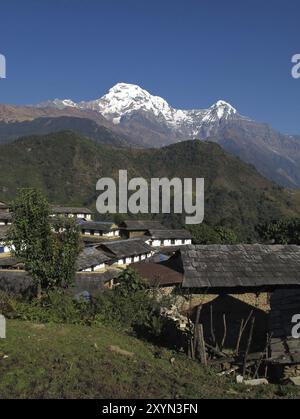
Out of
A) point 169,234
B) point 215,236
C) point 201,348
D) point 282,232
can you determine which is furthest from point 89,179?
point 201,348

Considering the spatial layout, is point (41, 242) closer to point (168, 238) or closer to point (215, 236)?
point (215, 236)

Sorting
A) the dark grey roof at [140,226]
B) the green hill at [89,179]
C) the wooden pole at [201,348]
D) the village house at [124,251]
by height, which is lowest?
the village house at [124,251]

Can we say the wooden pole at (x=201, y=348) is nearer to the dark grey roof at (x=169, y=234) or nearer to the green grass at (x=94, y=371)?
the green grass at (x=94, y=371)

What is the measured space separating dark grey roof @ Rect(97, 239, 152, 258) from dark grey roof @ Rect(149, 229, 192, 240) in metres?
18.2

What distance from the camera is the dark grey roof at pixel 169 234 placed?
268 feet

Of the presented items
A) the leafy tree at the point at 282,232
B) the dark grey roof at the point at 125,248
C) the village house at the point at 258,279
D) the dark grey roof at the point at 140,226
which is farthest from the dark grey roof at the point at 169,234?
the village house at the point at 258,279

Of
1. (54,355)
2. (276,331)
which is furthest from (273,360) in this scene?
(54,355)

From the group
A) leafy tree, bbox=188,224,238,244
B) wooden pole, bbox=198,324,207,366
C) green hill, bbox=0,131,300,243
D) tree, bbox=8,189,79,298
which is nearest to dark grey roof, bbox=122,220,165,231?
leafy tree, bbox=188,224,238,244

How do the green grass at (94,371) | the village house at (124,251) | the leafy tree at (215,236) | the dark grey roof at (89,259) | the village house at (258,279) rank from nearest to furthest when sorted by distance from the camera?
the green grass at (94,371) < the village house at (258,279) < the dark grey roof at (89,259) < the village house at (124,251) < the leafy tree at (215,236)

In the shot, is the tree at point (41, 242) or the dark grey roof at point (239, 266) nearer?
the dark grey roof at point (239, 266)

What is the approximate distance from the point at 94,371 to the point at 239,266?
27.8ft

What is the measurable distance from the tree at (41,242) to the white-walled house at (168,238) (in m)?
59.2

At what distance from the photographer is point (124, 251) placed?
58031 mm

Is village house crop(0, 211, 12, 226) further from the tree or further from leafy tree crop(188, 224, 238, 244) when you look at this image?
the tree
